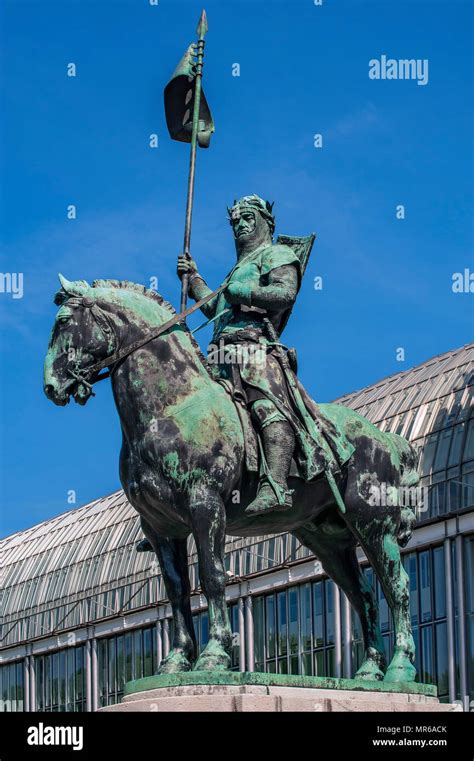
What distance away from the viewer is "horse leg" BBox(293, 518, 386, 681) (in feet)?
74.6

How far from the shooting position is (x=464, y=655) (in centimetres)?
5369

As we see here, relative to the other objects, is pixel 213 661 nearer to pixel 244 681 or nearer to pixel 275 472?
pixel 244 681

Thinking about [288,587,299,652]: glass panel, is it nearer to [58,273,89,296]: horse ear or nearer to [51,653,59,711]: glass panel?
[51,653,59,711]: glass panel

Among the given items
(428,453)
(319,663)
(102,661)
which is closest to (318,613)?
(319,663)

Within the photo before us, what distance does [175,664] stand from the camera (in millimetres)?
20719

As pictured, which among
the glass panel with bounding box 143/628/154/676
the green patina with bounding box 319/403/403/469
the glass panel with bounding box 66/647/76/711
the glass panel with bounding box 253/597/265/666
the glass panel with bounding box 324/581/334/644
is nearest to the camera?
the green patina with bounding box 319/403/403/469

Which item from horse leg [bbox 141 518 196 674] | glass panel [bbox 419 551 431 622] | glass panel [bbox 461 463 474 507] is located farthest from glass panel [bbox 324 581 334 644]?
horse leg [bbox 141 518 196 674]

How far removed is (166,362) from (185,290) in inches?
76.2

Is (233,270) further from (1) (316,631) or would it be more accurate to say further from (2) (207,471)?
(1) (316,631)

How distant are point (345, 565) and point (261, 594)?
129 feet

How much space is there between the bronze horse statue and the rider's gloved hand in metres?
1.12

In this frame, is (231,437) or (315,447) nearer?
(231,437)

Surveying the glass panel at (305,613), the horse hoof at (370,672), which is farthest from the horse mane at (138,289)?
the glass panel at (305,613)
